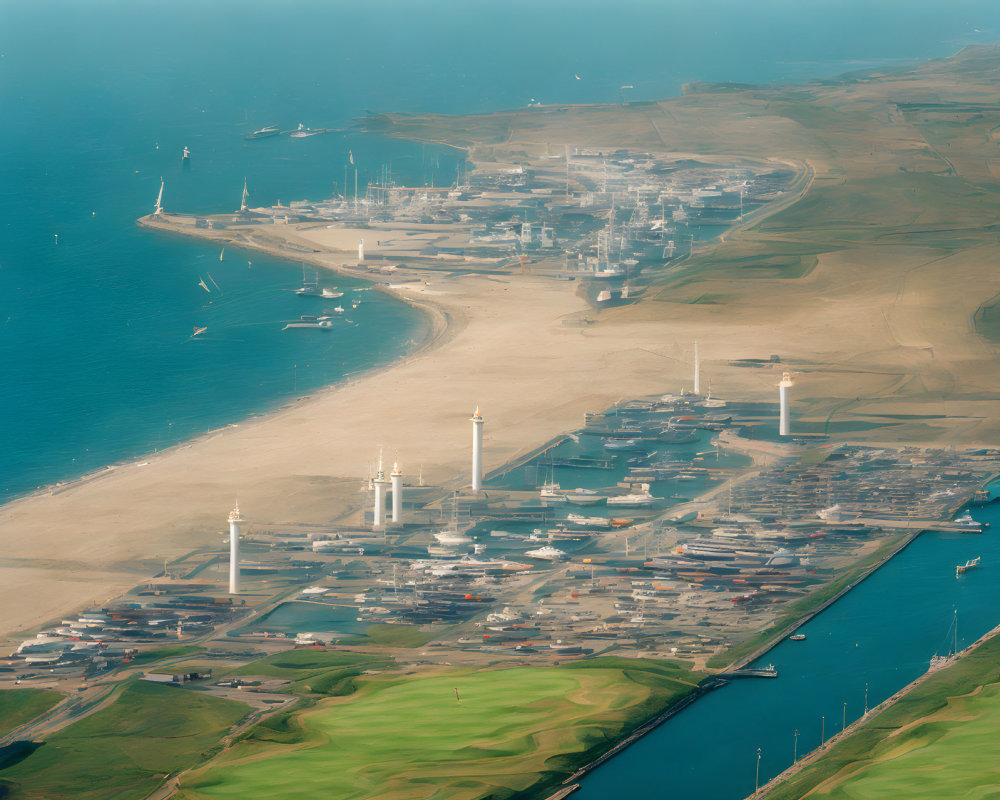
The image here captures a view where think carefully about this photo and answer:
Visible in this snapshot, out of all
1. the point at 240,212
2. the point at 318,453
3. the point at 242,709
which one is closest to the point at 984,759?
the point at 242,709

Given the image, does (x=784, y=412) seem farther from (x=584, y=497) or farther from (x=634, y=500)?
(x=584, y=497)

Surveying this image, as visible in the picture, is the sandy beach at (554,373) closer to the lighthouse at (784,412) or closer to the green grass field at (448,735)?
the lighthouse at (784,412)

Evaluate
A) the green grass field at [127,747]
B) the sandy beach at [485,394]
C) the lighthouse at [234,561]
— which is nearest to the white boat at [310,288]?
the sandy beach at [485,394]

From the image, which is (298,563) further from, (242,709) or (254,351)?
(254,351)

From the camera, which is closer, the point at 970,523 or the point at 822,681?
the point at 822,681

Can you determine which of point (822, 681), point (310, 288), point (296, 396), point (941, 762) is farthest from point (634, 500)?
point (310, 288)
